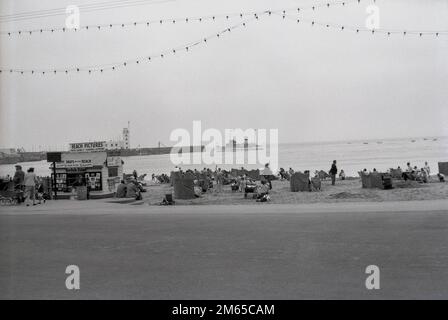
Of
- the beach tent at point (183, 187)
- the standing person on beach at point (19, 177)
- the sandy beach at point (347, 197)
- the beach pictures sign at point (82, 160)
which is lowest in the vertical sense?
the sandy beach at point (347, 197)

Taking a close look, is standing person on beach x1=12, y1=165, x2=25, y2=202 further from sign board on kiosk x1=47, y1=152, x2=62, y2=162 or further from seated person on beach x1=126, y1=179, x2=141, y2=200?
seated person on beach x1=126, y1=179, x2=141, y2=200

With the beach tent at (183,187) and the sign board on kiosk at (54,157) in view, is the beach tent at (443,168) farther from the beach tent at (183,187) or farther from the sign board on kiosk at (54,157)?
the sign board on kiosk at (54,157)

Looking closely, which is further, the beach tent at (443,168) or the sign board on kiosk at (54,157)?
the beach tent at (443,168)

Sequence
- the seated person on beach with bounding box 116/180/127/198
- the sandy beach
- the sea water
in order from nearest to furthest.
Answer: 1. the sandy beach
2. the seated person on beach with bounding box 116/180/127/198
3. the sea water

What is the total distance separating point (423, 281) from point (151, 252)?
4343 mm

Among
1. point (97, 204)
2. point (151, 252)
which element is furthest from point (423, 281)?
point (97, 204)

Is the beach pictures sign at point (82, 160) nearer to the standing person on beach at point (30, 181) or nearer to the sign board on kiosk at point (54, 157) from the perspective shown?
the sign board on kiosk at point (54, 157)

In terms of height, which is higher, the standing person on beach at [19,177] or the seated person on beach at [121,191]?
the standing person on beach at [19,177]

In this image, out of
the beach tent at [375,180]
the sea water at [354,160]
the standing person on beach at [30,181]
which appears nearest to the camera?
the standing person on beach at [30,181]

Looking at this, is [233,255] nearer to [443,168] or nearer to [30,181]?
[30,181]

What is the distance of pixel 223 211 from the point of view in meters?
14.8

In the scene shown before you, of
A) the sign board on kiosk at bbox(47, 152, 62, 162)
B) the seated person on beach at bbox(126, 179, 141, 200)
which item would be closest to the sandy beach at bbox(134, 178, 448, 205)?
the seated person on beach at bbox(126, 179, 141, 200)

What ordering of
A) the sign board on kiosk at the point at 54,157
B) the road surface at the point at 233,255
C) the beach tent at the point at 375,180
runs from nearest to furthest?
the road surface at the point at 233,255 → the sign board on kiosk at the point at 54,157 → the beach tent at the point at 375,180

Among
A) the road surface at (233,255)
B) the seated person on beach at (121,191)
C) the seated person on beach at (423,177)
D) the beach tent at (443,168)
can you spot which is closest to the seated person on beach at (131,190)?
the seated person on beach at (121,191)
